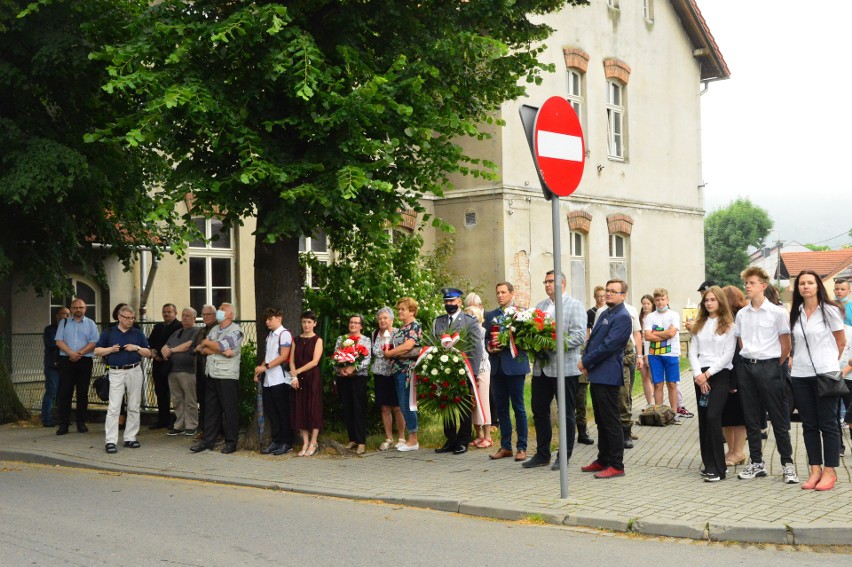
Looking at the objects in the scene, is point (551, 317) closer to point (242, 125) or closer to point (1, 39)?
point (242, 125)

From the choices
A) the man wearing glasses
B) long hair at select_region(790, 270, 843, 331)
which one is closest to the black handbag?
long hair at select_region(790, 270, 843, 331)

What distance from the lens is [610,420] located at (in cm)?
958

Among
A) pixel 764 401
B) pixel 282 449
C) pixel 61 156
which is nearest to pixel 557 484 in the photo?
pixel 764 401

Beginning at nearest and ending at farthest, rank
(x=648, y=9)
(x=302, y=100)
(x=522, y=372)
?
(x=522, y=372) → (x=302, y=100) → (x=648, y=9)

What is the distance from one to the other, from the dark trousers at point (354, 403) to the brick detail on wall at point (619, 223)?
55.4ft

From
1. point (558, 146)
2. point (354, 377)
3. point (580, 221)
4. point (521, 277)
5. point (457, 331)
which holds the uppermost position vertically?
point (580, 221)

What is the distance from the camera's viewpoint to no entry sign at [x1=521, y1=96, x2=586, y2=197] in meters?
8.57

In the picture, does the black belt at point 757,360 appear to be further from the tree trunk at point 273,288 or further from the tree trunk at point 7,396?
the tree trunk at point 7,396

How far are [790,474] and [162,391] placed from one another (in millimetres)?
9344

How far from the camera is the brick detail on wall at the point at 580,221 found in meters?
26.2

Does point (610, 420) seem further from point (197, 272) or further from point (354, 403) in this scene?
point (197, 272)

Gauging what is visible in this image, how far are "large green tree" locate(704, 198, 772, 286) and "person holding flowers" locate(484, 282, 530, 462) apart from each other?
6471 cm

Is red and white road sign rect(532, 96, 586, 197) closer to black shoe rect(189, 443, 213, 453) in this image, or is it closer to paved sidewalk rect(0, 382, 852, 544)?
paved sidewalk rect(0, 382, 852, 544)

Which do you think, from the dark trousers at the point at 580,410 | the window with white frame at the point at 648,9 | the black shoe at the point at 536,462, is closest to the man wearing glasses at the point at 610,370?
the black shoe at the point at 536,462
